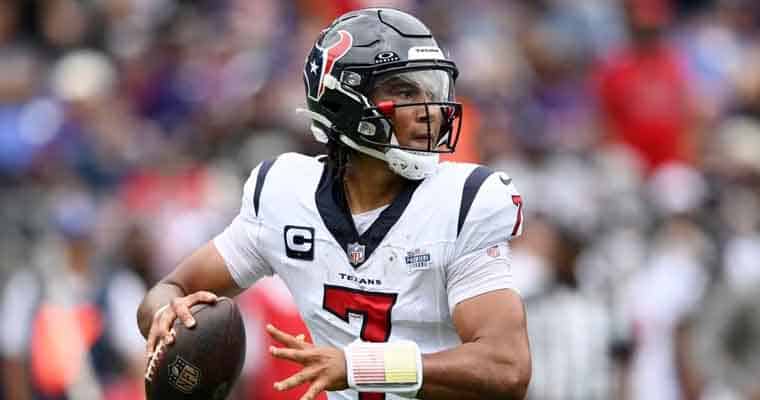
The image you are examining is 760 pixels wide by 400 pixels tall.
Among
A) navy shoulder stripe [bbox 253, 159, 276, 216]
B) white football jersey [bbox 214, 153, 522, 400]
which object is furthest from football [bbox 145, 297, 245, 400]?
navy shoulder stripe [bbox 253, 159, 276, 216]

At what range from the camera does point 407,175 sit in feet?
14.3

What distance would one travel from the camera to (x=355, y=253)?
4.31 meters

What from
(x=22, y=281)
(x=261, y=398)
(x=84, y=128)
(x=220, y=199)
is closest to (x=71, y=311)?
(x=22, y=281)

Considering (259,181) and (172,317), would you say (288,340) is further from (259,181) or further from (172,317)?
(259,181)

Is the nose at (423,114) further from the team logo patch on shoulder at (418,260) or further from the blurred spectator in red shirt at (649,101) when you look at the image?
the blurred spectator in red shirt at (649,101)

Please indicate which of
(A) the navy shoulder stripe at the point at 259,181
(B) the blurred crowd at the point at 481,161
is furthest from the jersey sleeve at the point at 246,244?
(B) the blurred crowd at the point at 481,161

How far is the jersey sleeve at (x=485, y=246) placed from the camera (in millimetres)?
4191

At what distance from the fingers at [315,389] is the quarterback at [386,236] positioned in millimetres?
179

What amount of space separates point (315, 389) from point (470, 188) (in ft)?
2.47

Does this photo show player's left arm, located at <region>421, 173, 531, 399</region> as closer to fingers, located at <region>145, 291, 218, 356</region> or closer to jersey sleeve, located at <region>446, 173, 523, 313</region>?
jersey sleeve, located at <region>446, 173, 523, 313</region>

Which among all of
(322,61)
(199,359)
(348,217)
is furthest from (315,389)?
(322,61)

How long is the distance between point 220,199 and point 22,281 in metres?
1.58

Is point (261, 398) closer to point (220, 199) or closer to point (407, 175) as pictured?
point (220, 199)

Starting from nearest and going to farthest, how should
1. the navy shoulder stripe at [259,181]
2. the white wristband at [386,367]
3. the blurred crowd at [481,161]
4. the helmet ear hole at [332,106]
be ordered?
the white wristband at [386,367] → the helmet ear hole at [332,106] → the navy shoulder stripe at [259,181] → the blurred crowd at [481,161]
